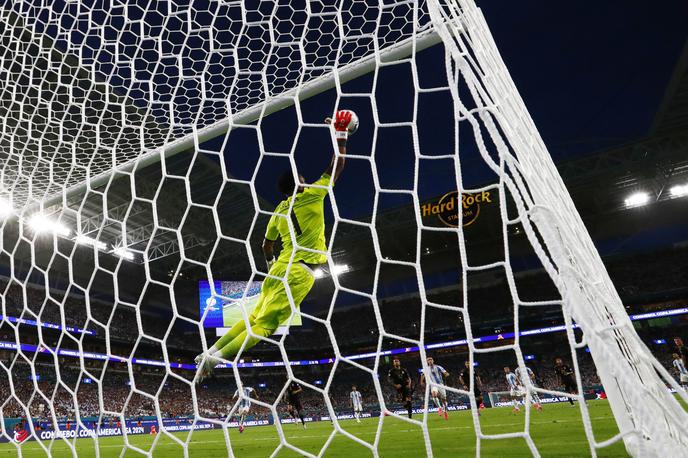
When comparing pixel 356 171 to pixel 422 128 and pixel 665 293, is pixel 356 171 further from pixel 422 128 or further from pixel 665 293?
pixel 665 293

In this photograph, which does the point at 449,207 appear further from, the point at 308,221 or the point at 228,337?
the point at 228,337

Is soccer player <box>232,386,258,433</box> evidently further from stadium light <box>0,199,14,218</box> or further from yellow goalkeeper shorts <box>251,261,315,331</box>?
stadium light <box>0,199,14,218</box>

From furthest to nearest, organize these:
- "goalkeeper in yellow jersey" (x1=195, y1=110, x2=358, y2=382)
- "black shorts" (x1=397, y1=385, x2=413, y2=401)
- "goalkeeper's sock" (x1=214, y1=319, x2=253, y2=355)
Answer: "black shorts" (x1=397, y1=385, x2=413, y2=401) < "goalkeeper's sock" (x1=214, y1=319, x2=253, y2=355) < "goalkeeper in yellow jersey" (x1=195, y1=110, x2=358, y2=382)

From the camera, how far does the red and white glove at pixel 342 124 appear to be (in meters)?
2.15

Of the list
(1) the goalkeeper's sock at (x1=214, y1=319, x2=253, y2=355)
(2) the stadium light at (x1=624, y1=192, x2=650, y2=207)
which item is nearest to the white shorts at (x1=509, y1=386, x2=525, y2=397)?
(1) the goalkeeper's sock at (x1=214, y1=319, x2=253, y2=355)

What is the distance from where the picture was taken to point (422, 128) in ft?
88.8

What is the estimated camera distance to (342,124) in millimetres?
2229

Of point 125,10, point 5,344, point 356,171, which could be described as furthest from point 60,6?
point 356,171

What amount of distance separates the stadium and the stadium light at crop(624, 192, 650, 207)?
0.08 m

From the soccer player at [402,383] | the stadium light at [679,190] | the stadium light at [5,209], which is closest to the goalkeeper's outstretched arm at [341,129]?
the stadium light at [5,209]

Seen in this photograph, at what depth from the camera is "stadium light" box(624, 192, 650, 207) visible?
20188 mm

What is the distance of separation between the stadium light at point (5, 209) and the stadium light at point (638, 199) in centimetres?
2353

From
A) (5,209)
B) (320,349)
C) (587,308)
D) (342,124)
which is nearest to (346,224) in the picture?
(320,349)

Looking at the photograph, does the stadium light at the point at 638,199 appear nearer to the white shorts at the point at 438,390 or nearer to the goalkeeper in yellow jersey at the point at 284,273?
the white shorts at the point at 438,390
